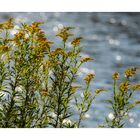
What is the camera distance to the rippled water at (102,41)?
14.4ft

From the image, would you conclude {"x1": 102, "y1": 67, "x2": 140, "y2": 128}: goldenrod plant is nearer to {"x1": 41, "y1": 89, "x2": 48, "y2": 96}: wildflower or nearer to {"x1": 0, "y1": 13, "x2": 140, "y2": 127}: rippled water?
{"x1": 0, "y1": 13, "x2": 140, "y2": 127}: rippled water

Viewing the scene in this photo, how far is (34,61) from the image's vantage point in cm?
376

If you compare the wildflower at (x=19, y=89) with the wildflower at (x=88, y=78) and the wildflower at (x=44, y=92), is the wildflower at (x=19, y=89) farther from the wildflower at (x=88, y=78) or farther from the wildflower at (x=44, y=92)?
the wildflower at (x=88, y=78)

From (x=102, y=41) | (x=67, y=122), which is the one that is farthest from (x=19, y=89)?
(x=102, y=41)

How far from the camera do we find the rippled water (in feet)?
14.4

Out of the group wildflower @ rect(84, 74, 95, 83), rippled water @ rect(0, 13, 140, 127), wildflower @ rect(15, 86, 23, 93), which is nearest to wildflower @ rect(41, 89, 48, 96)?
wildflower @ rect(15, 86, 23, 93)

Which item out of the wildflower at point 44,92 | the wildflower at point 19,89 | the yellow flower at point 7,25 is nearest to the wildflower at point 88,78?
the wildflower at point 44,92
